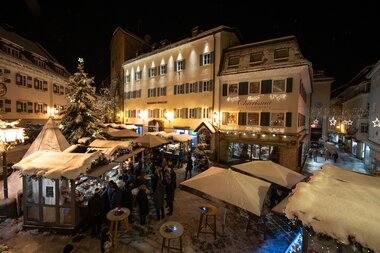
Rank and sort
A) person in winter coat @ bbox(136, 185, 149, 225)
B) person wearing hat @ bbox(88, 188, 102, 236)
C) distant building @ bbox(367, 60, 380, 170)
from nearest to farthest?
person wearing hat @ bbox(88, 188, 102, 236)
person in winter coat @ bbox(136, 185, 149, 225)
distant building @ bbox(367, 60, 380, 170)

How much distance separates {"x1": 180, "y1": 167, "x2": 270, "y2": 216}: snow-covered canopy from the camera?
6367 millimetres

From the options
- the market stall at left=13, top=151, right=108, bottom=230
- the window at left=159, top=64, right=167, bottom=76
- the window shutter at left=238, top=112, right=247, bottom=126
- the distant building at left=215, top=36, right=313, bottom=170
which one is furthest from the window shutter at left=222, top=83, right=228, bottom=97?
the market stall at left=13, top=151, right=108, bottom=230

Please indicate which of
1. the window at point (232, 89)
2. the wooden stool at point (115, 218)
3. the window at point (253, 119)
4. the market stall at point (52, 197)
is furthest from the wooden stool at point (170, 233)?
the window at point (232, 89)

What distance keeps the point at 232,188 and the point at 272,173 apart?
3.23 m

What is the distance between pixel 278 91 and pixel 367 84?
17.4 m

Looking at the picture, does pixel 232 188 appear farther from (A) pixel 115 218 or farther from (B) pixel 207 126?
(B) pixel 207 126

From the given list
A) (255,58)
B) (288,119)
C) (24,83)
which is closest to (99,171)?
(288,119)

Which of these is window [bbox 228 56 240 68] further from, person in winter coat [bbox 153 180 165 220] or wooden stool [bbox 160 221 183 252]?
wooden stool [bbox 160 221 183 252]

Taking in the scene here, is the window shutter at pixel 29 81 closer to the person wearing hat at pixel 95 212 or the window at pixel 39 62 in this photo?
the window at pixel 39 62

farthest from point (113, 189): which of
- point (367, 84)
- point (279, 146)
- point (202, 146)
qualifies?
point (367, 84)

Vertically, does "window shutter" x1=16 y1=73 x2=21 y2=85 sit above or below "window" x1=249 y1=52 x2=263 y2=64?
below

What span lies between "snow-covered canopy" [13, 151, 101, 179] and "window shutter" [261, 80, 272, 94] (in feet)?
52.9

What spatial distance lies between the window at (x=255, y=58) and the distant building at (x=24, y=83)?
23220 millimetres

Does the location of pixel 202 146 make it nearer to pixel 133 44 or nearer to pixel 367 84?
pixel 367 84
